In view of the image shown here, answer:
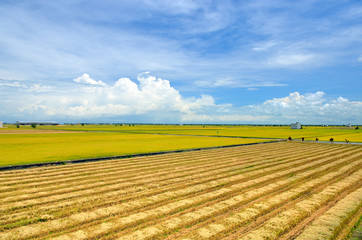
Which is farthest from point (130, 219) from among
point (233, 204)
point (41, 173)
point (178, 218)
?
point (41, 173)

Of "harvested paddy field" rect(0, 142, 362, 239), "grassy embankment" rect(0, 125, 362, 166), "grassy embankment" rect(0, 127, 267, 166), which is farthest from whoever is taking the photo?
"grassy embankment" rect(0, 125, 362, 166)

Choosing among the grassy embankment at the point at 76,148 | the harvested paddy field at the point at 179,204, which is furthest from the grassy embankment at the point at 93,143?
the harvested paddy field at the point at 179,204

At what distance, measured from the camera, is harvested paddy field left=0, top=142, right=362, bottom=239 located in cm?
721

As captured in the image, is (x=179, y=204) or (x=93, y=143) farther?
(x=93, y=143)

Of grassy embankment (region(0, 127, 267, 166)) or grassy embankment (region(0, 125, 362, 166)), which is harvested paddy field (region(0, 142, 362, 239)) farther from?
grassy embankment (region(0, 125, 362, 166))

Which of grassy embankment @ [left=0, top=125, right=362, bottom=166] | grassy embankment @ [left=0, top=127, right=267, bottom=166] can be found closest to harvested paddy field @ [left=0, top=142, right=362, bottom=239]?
grassy embankment @ [left=0, top=127, right=267, bottom=166]

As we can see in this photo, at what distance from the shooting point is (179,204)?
9.33 m

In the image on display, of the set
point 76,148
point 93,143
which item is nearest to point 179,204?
point 76,148

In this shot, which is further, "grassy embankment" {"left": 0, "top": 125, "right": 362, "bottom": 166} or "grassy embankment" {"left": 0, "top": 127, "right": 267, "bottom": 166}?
"grassy embankment" {"left": 0, "top": 125, "right": 362, "bottom": 166}

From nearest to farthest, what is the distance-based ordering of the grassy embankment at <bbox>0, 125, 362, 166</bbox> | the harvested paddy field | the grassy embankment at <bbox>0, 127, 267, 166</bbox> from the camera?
the harvested paddy field < the grassy embankment at <bbox>0, 127, 267, 166</bbox> < the grassy embankment at <bbox>0, 125, 362, 166</bbox>

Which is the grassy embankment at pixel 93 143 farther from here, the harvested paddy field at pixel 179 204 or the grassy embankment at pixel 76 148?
the harvested paddy field at pixel 179 204

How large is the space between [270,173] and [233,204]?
6.92 m

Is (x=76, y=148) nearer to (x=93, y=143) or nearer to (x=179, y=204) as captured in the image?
(x=93, y=143)

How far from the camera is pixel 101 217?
26.8ft
